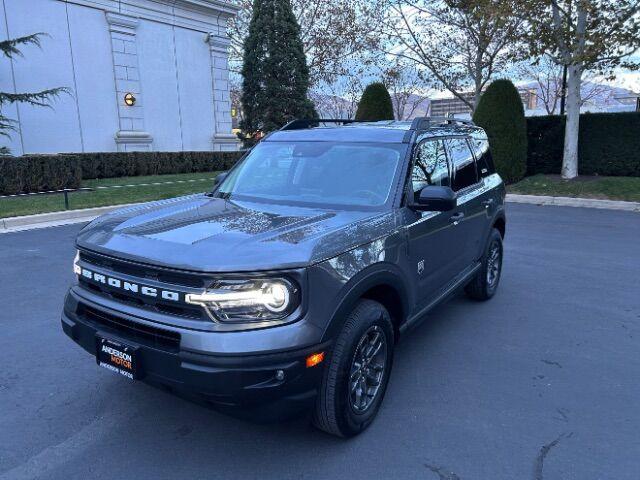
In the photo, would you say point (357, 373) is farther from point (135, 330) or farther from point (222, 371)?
point (135, 330)

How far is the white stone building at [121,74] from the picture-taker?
16.8 metres

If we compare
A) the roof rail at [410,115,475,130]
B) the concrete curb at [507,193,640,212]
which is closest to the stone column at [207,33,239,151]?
the concrete curb at [507,193,640,212]

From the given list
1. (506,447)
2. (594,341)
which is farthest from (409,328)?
(594,341)

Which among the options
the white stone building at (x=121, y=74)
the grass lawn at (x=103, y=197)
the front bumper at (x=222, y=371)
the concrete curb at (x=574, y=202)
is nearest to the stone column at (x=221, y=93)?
the white stone building at (x=121, y=74)

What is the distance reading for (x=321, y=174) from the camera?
12.5 feet

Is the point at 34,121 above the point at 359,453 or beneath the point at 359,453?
above

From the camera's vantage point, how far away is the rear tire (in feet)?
17.2

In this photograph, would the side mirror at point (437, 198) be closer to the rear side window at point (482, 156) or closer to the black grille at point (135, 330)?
the black grille at point (135, 330)

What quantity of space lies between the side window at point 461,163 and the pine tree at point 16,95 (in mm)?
14529

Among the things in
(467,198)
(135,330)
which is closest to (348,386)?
(135,330)

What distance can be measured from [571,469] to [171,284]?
2350 mm

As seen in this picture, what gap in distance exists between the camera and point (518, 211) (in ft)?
40.3

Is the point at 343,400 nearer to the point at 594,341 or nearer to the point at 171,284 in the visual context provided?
the point at 171,284

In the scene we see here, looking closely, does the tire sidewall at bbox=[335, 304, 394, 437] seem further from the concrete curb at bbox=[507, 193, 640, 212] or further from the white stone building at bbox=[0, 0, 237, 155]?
the white stone building at bbox=[0, 0, 237, 155]
